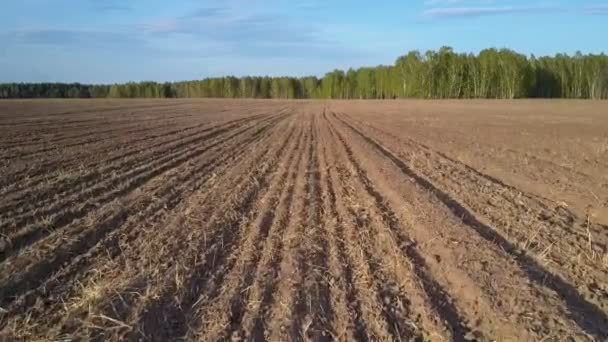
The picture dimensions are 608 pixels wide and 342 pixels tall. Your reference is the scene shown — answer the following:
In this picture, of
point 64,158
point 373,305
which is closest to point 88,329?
point 373,305

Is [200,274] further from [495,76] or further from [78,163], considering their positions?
[495,76]

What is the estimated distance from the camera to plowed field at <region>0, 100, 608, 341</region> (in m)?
4.47

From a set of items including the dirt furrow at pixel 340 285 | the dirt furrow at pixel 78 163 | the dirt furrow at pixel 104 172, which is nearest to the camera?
the dirt furrow at pixel 340 285

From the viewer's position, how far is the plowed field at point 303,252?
14.7 feet

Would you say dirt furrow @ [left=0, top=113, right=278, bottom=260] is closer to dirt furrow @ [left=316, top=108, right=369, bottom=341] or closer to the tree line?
dirt furrow @ [left=316, top=108, right=369, bottom=341]

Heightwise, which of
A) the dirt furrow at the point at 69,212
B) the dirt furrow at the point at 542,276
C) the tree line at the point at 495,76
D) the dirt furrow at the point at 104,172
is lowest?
the dirt furrow at the point at 542,276

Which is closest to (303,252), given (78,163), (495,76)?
(78,163)

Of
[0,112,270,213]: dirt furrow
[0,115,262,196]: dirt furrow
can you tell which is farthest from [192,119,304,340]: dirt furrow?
[0,115,262,196]: dirt furrow

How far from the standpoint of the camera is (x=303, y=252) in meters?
6.26

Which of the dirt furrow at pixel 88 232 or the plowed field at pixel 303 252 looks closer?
the plowed field at pixel 303 252

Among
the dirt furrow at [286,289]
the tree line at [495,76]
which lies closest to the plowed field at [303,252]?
the dirt furrow at [286,289]

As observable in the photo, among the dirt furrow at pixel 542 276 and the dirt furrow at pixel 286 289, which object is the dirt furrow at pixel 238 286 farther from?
the dirt furrow at pixel 542 276

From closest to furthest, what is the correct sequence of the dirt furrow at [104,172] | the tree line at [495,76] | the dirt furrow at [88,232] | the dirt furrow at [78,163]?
1. the dirt furrow at [88,232]
2. the dirt furrow at [104,172]
3. the dirt furrow at [78,163]
4. the tree line at [495,76]

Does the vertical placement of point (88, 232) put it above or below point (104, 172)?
below
